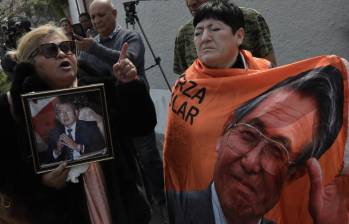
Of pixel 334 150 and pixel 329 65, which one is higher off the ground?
pixel 329 65

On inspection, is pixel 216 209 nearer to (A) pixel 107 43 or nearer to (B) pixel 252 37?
(B) pixel 252 37

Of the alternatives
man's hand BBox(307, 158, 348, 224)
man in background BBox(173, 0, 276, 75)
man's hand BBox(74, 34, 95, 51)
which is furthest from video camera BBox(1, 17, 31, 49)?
man's hand BBox(307, 158, 348, 224)

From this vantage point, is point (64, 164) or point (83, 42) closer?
point (64, 164)

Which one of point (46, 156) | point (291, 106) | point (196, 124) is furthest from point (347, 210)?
point (46, 156)

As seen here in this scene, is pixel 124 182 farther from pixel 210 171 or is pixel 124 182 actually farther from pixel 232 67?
pixel 232 67

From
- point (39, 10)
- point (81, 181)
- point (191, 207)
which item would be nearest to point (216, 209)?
point (191, 207)

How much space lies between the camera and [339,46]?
486 centimetres

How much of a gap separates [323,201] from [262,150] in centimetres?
39

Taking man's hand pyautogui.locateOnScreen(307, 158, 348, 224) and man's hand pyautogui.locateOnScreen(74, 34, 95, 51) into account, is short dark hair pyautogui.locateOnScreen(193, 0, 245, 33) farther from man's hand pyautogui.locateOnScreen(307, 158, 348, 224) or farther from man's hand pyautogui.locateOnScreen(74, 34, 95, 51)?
man's hand pyautogui.locateOnScreen(74, 34, 95, 51)

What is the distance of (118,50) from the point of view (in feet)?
13.1

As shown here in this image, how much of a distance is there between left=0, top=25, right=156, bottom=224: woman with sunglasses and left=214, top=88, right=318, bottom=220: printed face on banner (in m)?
0.40

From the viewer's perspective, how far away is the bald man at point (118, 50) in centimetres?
380

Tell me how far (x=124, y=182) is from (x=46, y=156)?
389 mm

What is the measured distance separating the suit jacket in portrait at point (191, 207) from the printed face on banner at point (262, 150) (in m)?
0.10
